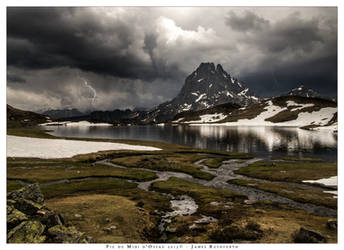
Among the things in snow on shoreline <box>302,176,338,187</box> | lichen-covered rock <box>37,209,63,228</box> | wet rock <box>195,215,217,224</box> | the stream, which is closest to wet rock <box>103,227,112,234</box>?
lichen-covered rock <box>37,209,63,228</box>

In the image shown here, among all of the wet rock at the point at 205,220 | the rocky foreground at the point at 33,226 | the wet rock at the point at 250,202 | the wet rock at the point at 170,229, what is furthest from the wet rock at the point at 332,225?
the rocky foreground at the point at 33,226

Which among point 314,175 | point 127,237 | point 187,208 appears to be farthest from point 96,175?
point 314,175

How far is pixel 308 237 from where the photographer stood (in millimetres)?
19750

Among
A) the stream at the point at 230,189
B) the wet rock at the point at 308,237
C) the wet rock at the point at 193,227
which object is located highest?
the wet rock at the point at 308,237

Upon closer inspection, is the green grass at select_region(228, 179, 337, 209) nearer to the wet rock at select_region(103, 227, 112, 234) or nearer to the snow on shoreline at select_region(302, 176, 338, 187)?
the snow on shoreline at select_region(302, 176, 338, 187)

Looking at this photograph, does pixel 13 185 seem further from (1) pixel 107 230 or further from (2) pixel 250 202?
(2) pixel 250 202

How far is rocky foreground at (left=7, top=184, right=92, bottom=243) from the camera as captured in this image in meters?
16.0

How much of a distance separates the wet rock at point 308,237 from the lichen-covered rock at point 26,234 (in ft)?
77.9

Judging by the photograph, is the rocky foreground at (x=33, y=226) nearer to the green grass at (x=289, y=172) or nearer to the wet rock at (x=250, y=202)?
the wet rock at (x=250, y=202)

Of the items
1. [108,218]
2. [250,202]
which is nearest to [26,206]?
[108,218]

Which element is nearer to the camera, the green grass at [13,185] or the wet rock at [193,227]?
the wet rock at [193,227]

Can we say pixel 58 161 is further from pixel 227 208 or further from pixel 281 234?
pixel 281 234

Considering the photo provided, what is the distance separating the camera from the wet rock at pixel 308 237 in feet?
64.0
